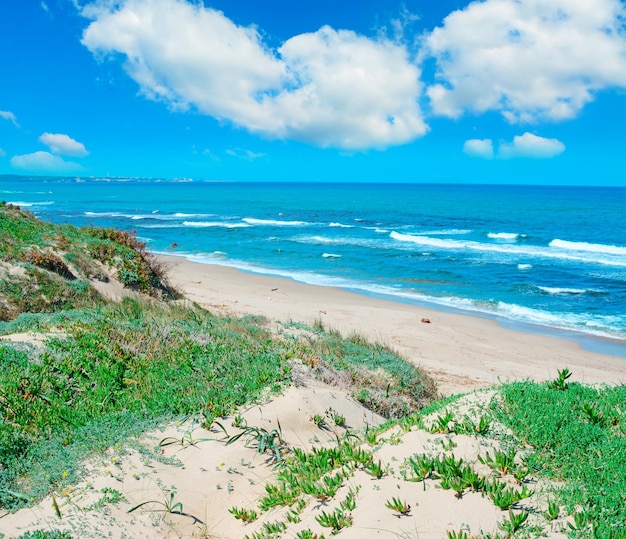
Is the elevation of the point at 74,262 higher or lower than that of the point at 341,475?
higher

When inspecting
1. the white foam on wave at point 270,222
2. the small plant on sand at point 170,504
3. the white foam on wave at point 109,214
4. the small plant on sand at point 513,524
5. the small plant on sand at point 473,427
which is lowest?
the small plant on sand at point 170,504

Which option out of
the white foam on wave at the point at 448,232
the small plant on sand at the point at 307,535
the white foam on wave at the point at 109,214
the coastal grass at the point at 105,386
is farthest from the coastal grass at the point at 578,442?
the white foam on wave at the point at 109,214

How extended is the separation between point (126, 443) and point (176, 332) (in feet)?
10.0

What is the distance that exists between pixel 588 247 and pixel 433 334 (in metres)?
29.2

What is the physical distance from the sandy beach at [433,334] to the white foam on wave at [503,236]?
26.3 m

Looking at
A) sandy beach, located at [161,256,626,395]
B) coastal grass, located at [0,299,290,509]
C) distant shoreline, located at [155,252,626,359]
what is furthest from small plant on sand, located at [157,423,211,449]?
distant shoreline, located at [155,252,626,359]

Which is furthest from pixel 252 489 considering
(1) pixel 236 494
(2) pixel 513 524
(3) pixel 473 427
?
(2) pixel 513 524

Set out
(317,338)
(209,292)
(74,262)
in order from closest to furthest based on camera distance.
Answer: (317,338) → (74,262) → (209,292)

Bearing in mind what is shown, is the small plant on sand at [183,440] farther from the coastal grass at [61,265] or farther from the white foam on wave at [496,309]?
the white foam on wave at [496,309]

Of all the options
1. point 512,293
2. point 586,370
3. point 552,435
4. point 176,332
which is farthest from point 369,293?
point 552,435

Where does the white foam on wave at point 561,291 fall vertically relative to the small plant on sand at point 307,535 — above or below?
above

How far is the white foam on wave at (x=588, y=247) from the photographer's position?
121 ft

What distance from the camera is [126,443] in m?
4.80

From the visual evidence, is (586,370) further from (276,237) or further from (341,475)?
(276,237)
